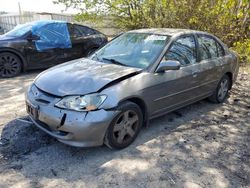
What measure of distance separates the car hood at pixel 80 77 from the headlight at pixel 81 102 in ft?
0.23

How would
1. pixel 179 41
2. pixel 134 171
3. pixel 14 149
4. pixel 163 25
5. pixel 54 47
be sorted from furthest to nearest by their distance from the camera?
1. pixel 163 25
2. pixel 54 47
3. pixel 179 41
4. pixel 14 149
5. pixel 134 171

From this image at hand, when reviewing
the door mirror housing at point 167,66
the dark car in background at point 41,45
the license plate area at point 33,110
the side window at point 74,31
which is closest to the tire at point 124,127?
the door mirror housing at point 167,66

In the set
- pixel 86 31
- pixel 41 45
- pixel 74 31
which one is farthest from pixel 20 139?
pixel 86 31

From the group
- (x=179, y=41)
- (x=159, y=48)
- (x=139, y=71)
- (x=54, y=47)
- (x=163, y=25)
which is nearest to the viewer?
(x=139, y=71)

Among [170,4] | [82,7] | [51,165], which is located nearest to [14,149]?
[51,165]

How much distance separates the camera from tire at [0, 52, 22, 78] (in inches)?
285

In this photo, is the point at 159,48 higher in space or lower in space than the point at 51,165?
higher

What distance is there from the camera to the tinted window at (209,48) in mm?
5109

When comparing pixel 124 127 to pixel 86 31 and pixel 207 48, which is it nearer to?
pixel 207 48

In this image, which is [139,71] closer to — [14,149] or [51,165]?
[51,165]

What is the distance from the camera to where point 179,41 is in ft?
15.1

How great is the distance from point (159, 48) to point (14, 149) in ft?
8.34

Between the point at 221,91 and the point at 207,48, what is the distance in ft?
3.60

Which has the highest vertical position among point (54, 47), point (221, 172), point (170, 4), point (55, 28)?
point (170, 4)
